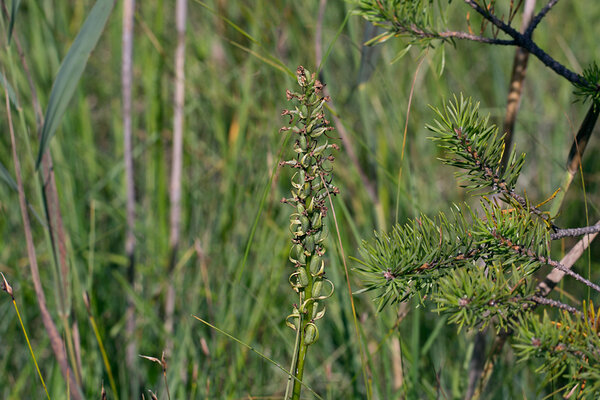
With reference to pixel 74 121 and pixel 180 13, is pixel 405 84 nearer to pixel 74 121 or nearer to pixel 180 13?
Answer: pixel 180 13

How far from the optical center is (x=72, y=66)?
990 millimetres

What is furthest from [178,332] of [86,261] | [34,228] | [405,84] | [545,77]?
[545,77]

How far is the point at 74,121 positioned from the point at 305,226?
1663 mm

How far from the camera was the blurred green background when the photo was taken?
1.33 metres

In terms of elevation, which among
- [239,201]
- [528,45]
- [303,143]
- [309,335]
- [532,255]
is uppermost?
[528,45]

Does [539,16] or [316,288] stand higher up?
[539,16]

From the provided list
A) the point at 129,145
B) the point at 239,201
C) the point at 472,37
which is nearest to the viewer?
the point at 472,37

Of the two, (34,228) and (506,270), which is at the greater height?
A: (506,270)

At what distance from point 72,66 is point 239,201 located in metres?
0.68

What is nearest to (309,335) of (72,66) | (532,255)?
(532,255)

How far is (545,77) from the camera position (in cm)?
231

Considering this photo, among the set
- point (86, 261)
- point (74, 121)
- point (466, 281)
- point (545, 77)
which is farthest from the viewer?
point (545, 77)

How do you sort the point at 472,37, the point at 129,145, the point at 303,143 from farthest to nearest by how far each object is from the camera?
1. the point at 129,145
2. the point at 472,37
3. the point at 303,143

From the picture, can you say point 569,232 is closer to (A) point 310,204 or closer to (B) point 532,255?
(B) point 532,255
